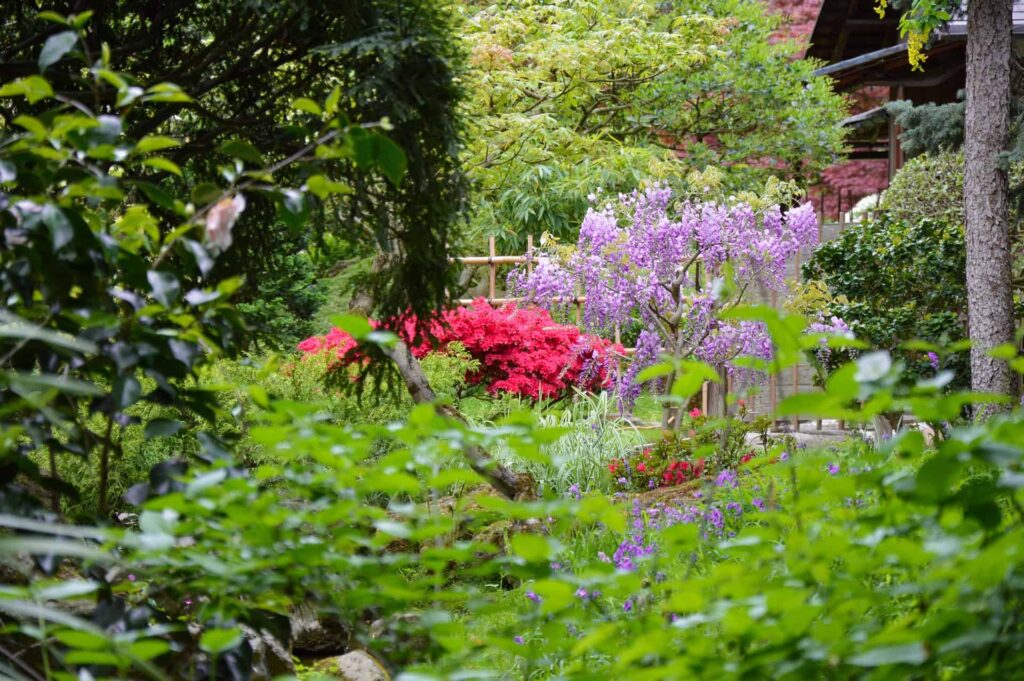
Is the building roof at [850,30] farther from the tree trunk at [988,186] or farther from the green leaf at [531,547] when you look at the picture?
the green leaf at [531,547]

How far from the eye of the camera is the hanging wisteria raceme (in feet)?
22.4

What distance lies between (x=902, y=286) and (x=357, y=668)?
5.23 meters

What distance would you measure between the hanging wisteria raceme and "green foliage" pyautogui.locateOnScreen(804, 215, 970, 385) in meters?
0.53

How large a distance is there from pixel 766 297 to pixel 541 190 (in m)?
3.89

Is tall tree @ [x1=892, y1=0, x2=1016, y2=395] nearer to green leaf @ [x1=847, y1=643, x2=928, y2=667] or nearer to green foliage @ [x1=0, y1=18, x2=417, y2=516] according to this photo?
green foliage @ [x1=0, y1=18, x2=417, y2=516]

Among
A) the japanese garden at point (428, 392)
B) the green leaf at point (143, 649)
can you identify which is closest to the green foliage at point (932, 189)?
the japanese garden at point (428, 392)

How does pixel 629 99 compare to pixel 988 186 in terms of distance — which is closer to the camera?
pixel 988 186

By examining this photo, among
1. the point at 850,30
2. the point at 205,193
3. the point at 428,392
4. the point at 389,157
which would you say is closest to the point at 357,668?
the point at 428,392

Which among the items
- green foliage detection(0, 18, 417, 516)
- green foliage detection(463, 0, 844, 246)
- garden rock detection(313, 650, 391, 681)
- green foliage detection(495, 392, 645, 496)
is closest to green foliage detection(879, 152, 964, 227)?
green foliage detection(463, 0, 844, 246)

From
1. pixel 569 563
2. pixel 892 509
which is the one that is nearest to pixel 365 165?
pixel 892 509

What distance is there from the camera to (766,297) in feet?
34.0

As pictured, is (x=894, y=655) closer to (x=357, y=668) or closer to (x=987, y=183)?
(x=357, y=668)

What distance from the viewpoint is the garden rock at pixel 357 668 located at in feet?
12.4

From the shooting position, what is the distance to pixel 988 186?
669 centimetres
